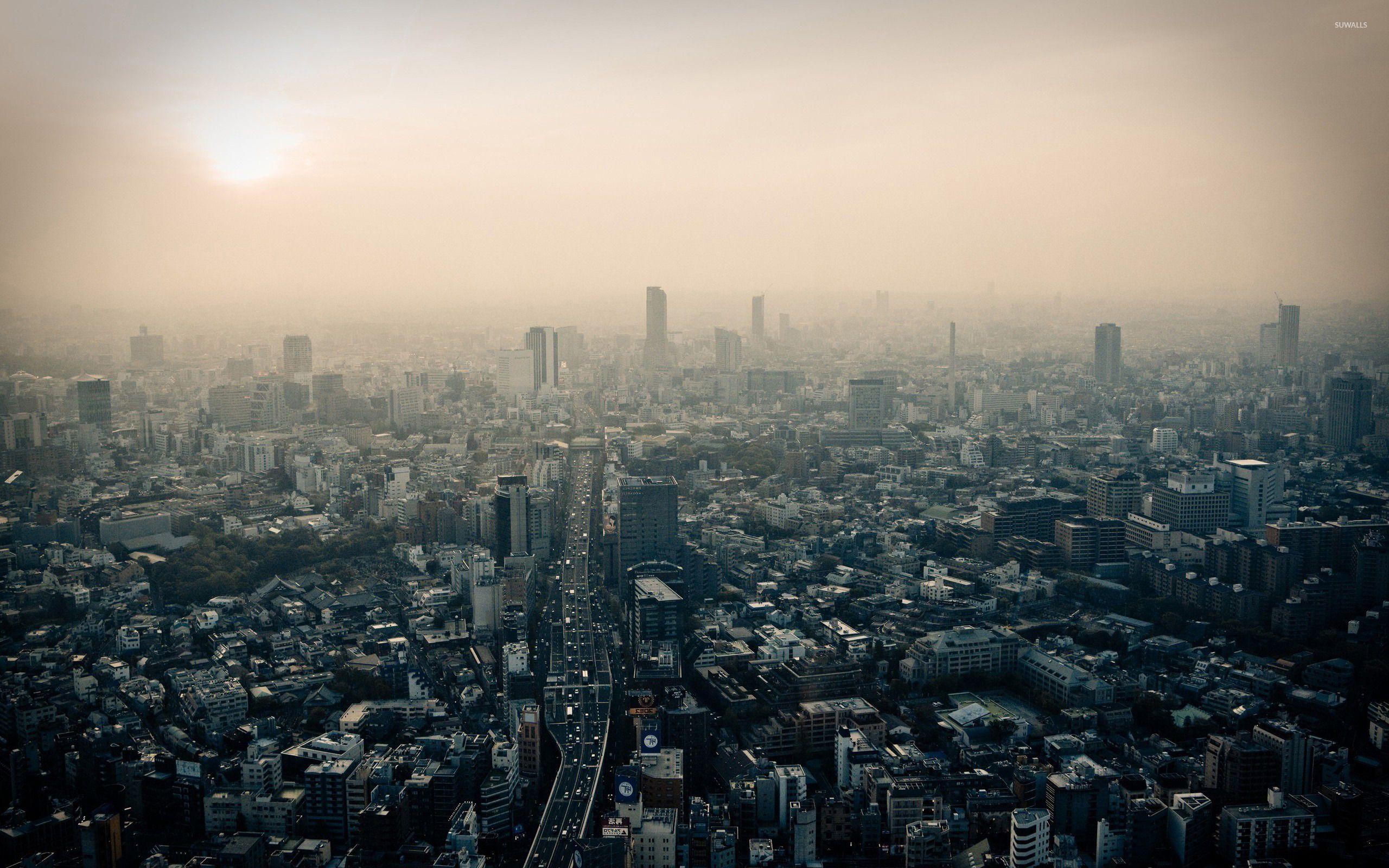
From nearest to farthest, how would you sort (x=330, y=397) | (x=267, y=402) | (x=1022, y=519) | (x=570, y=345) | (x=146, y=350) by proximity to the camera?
(x=1022, y=519)
(x=146, y=350)
(x=267, y=402)
(x=330, y=397)
(x=570, y=345)

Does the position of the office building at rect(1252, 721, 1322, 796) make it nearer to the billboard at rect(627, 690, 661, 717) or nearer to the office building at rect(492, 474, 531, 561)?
the billboard at rect(627, 690, 661, 717)

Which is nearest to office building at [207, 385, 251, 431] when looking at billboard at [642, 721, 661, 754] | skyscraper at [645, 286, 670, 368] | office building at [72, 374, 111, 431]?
office building at [72, 374, 111, 431]

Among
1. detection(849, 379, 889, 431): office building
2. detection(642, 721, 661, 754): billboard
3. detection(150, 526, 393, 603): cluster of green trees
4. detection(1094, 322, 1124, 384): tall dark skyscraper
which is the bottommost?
detection(642, 721, 661, 754): billboard

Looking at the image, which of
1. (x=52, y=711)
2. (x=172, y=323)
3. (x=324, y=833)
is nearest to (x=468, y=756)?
(x=324, y=833)

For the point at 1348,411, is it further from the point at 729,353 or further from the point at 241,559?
the point at 241,559

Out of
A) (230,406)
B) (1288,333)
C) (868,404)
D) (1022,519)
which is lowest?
(1022,519)

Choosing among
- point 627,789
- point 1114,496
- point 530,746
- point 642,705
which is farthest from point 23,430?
point 1114,496
